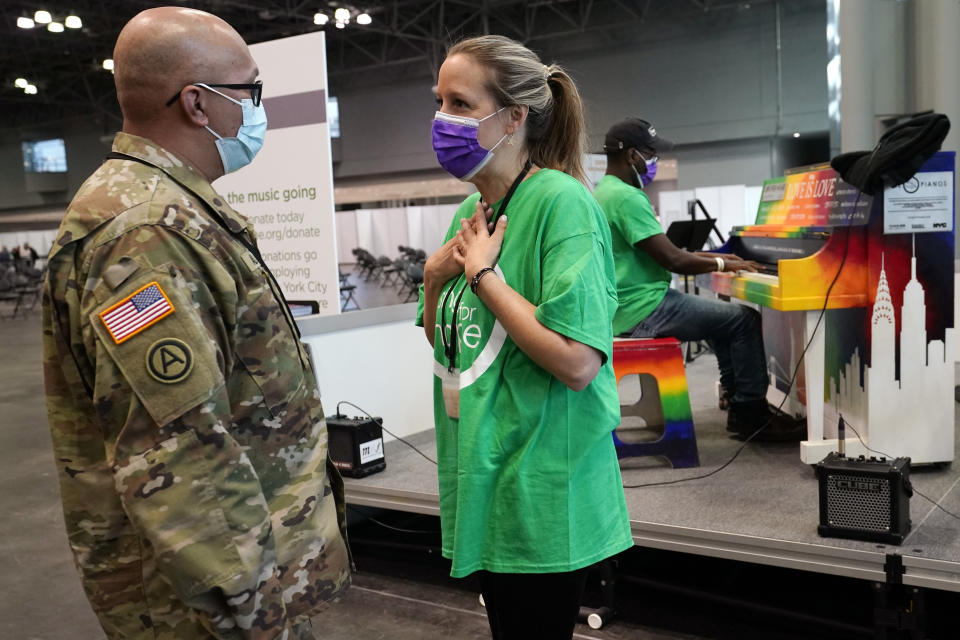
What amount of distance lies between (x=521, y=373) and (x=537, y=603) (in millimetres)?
383

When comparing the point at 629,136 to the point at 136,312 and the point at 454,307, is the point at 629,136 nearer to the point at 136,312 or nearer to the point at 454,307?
the point at 454,307

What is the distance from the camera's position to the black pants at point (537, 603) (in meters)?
1.42

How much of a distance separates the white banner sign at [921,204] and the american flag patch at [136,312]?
2692 millimetres

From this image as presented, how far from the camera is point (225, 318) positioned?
1098 millimetres

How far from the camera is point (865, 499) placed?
7.98 ft

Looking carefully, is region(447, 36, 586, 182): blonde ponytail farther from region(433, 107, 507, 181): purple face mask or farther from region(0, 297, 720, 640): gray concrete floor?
region(0, 297, 720, 640): gray concrete floor

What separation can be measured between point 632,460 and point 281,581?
2.49 meters

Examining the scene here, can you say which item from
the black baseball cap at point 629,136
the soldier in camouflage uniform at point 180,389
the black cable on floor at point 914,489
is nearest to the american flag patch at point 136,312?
the soldier in camouflage uniform at point 180,389

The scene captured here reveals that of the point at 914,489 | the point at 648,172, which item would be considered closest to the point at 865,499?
the point at 914,489

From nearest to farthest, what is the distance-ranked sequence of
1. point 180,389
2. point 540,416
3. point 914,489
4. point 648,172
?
point 180,389 < point 540,416 < point 914,489 < point 648,172

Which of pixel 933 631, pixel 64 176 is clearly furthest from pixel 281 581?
pixel 64 176

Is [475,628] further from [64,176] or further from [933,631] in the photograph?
[64,176]

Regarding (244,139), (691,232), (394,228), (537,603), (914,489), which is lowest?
(914,489)

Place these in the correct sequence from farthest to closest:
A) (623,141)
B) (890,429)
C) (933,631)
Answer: (623,141) < (890,429) < (933,631)
